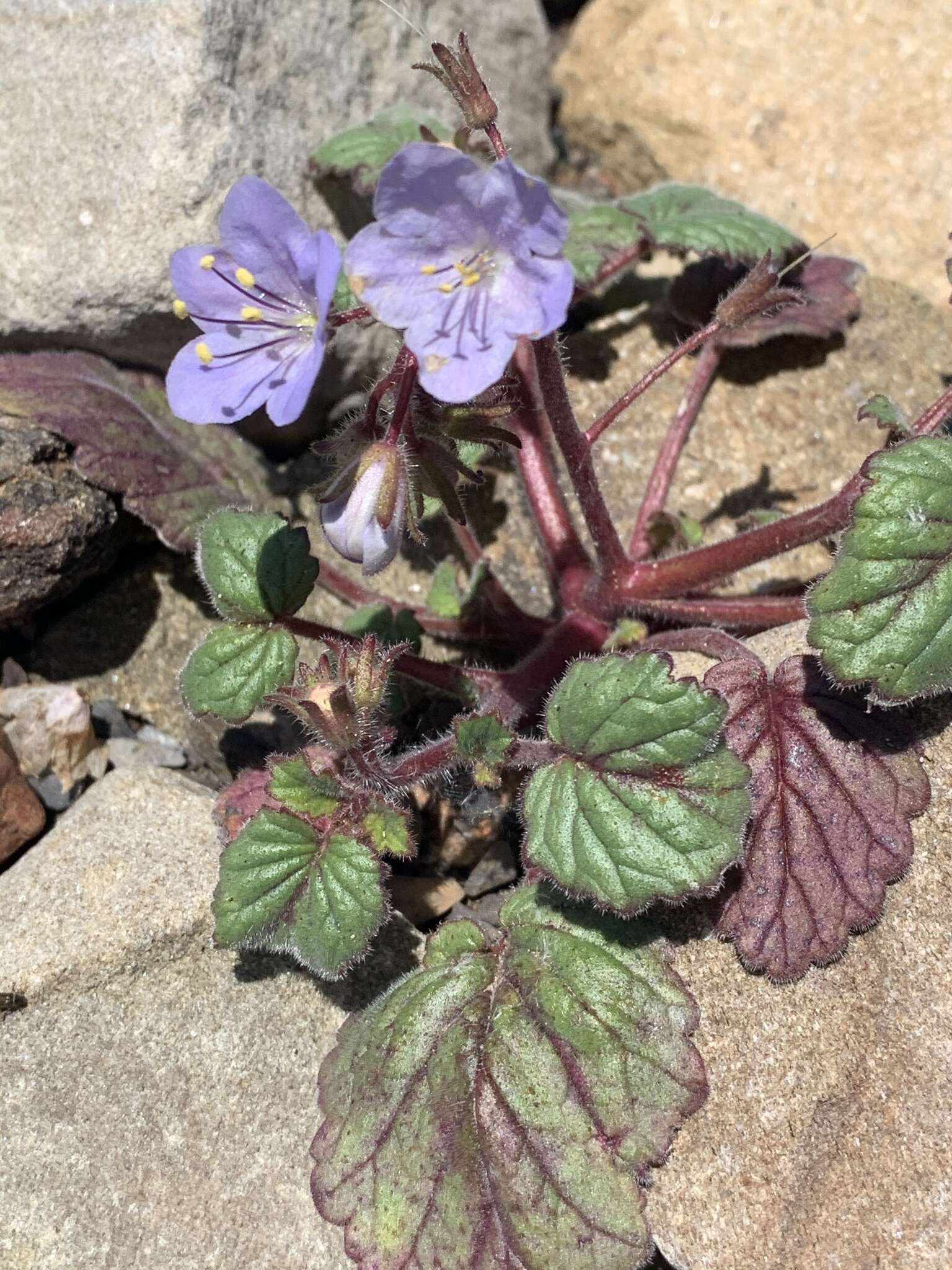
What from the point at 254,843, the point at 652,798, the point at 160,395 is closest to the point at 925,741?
the point at 652,798

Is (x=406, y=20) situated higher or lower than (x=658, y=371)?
higher

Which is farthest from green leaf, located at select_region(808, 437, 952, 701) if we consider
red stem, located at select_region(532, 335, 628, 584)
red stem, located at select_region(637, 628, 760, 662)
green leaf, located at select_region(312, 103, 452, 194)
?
green leaf, located at select_region(312, 103, 452, 194)

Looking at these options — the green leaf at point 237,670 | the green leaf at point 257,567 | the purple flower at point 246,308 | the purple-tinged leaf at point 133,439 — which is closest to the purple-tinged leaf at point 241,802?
the green leaf at point 237,670

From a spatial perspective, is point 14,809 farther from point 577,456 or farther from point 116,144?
point 116,144

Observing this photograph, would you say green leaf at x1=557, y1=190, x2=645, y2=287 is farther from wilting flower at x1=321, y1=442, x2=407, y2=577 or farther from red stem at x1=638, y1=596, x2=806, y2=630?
wilting flower at x1=321, y1=442, x2=407, y2=577

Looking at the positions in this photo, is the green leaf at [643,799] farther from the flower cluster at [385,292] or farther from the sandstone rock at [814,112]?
the sandstone rock at [814,112]

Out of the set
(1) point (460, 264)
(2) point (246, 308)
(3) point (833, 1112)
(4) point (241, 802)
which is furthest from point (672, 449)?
(3) point (833, 1112)

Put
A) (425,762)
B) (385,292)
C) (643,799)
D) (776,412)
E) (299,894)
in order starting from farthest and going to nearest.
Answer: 1. (776,412)
2. (425,762)
3. (299,894)
4. (643,799)
5. (385,292)
